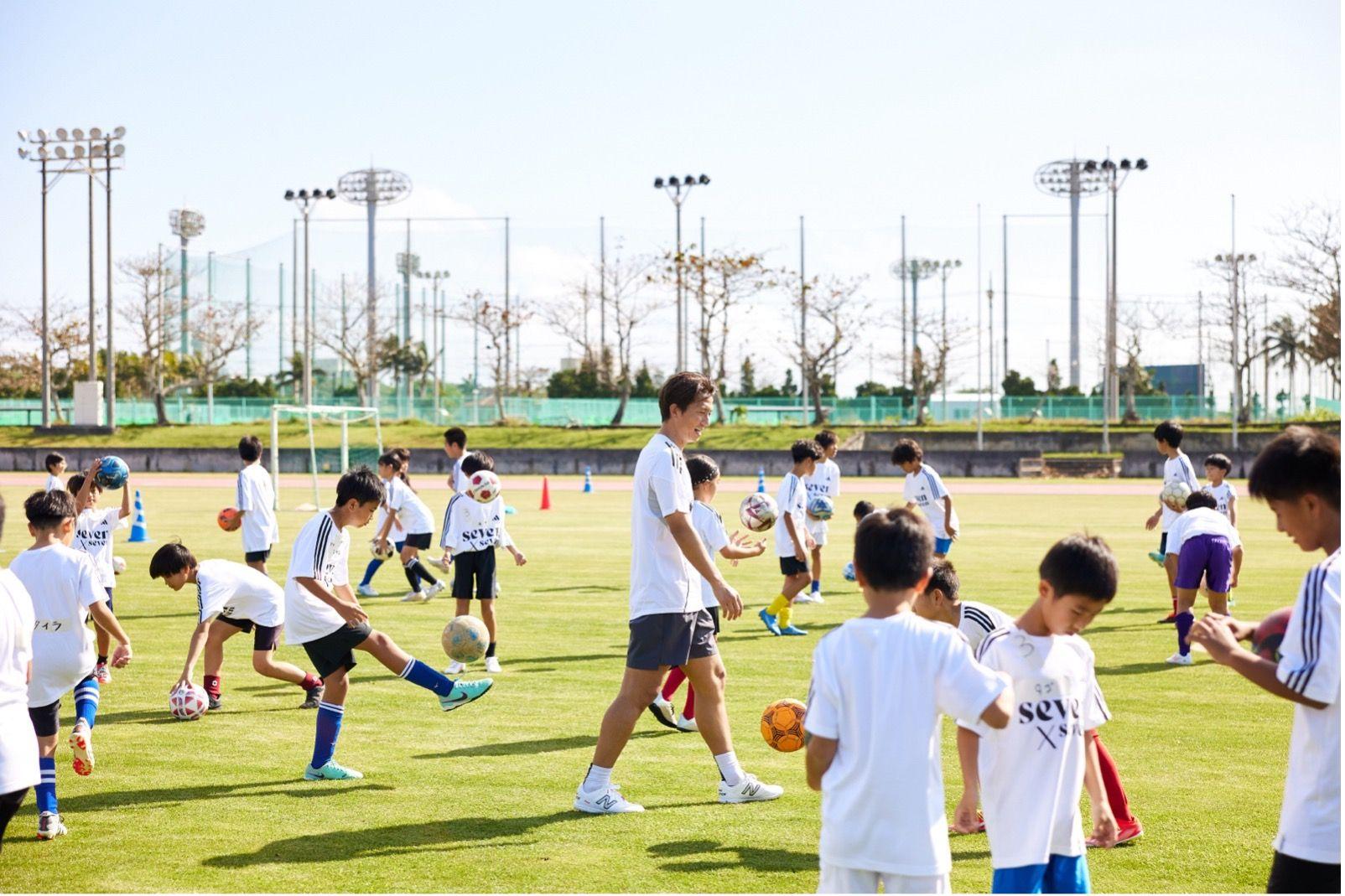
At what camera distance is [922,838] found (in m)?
3.44

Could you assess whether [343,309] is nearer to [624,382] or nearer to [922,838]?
[624,382]

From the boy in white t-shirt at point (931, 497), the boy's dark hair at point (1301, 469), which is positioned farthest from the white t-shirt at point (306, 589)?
the boy in white t-shirt at point (931, 497)

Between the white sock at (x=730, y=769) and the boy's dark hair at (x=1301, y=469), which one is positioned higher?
the boy's dark hair at (x=1301, y=469)

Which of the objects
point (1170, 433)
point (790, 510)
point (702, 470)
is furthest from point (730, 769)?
point (1170, 433)

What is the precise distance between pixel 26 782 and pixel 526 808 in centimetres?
250

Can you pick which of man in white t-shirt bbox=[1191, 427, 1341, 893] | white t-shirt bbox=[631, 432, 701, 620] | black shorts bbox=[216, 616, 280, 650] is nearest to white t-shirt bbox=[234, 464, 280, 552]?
black shorts bbox=[216, 616, 280, 650]

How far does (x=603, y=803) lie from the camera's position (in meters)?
6.27

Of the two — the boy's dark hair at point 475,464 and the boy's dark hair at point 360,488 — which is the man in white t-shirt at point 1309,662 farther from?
the boy's dark hair at point 475,464

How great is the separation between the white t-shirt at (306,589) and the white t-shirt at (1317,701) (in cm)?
493

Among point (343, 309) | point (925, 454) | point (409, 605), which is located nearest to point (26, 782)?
point (409, 605)

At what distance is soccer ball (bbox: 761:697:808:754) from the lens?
20.5 ft

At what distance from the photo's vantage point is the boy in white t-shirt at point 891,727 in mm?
3441

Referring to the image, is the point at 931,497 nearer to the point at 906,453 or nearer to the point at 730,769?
the point at 906,453

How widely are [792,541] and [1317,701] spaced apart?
966 cm
